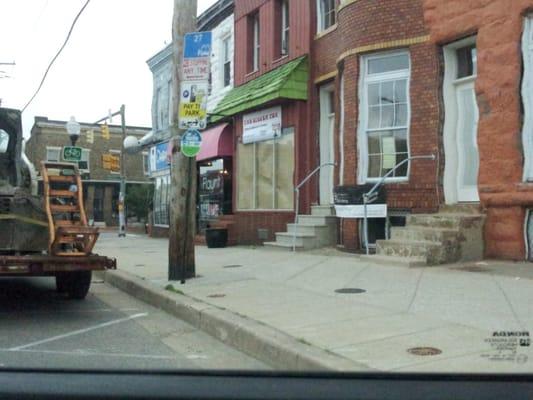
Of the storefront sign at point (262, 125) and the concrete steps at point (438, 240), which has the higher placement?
the storefront sign at point (262, 125)

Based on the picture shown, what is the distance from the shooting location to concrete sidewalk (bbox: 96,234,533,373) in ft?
15.0

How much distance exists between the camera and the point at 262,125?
15.6m

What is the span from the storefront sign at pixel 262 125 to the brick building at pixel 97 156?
→ 27.0 m

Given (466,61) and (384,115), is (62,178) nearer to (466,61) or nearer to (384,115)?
(384,115)

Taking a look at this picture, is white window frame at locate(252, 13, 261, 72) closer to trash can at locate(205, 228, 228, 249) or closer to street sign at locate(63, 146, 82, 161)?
trash can at locate(205, 228, 228, 249)

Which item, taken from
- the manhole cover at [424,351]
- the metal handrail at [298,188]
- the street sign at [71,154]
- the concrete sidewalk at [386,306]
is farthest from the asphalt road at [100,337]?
the street sign at [71,154]

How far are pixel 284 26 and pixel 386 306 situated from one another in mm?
10817

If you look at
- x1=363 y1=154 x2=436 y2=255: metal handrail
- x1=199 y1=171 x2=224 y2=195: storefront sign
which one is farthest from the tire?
x1=199 y1=171 x2=224 y2=195: storefront sign

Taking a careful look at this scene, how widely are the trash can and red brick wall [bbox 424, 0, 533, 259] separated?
25.1 feet

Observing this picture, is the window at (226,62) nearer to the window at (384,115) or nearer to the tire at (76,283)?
the window at (384,115)

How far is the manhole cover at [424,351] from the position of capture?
455cm

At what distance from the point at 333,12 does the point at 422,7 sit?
10.4 feet

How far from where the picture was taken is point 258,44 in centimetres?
1702

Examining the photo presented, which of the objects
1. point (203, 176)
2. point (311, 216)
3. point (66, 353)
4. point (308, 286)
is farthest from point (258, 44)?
point (66, 353)
